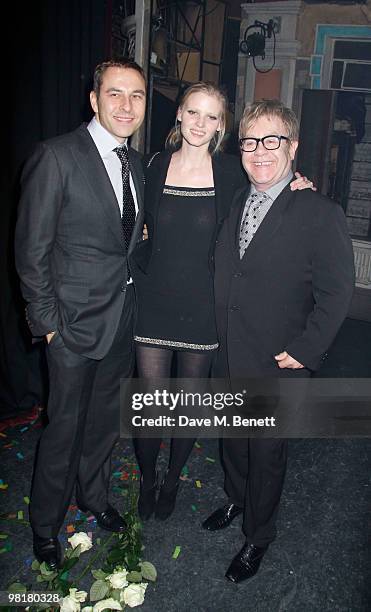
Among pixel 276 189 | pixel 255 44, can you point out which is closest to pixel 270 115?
pixel 276 189

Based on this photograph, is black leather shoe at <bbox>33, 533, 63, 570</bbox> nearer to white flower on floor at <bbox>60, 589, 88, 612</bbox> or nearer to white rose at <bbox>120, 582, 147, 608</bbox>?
white flower on floor at <bbox>60, 589, 88, 612</bbox>

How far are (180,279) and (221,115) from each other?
767 millimetres

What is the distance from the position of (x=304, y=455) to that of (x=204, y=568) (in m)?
1.27

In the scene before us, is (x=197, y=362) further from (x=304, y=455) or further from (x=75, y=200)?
(x=304, y=455)

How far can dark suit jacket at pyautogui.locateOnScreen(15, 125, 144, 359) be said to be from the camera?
2.03m

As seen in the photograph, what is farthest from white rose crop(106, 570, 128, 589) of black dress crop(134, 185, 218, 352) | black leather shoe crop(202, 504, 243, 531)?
black dress crop(134, 185, 218, 352)

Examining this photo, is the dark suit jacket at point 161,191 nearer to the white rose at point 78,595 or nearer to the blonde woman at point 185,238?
the blonde woman at point 185,238

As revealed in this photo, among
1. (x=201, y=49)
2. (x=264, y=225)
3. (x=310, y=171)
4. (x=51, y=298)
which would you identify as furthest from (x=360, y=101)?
(x=51, y=298)

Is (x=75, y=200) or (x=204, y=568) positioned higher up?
(x=75, y=200)

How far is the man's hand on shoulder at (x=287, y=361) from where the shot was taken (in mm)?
2213

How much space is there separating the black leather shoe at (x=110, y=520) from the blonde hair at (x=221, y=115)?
1.87 m

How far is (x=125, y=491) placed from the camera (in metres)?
2.99

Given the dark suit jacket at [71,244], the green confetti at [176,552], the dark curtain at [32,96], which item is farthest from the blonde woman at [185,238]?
the dark curtain at [32,96]

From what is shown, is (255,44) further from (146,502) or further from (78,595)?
(78,595)
